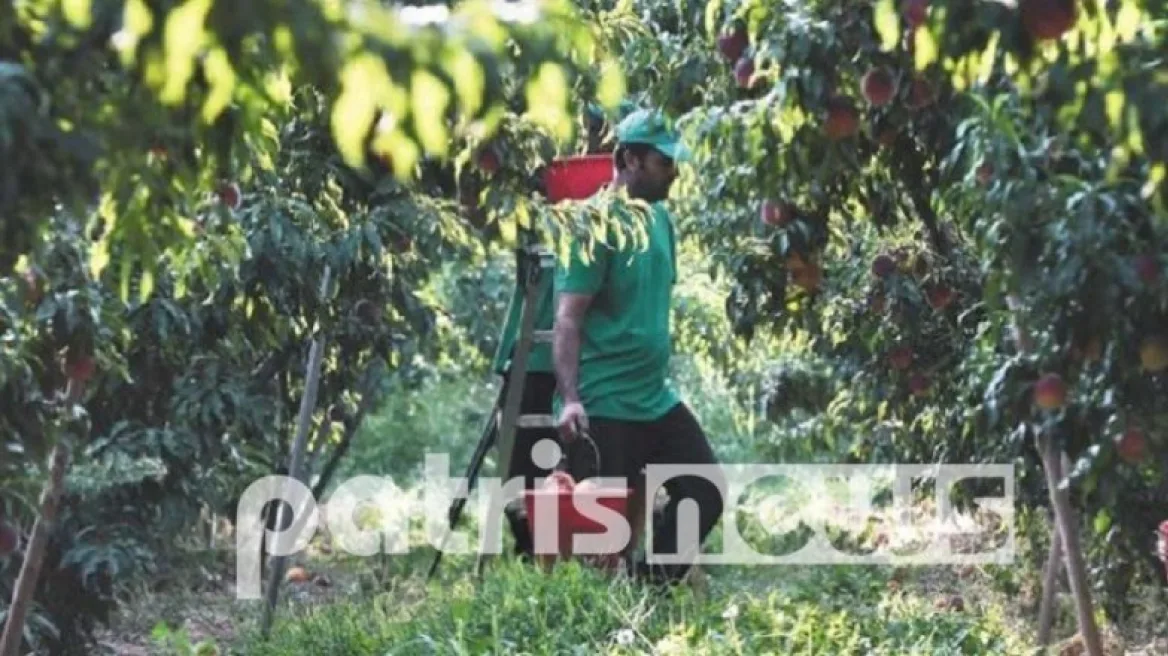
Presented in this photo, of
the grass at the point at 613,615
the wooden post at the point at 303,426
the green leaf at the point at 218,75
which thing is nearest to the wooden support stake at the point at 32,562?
the grass at the point at 613,615

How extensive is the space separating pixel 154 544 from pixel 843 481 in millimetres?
5359

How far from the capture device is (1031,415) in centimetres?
389

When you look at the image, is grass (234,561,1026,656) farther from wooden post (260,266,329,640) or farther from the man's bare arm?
the man's bare arm

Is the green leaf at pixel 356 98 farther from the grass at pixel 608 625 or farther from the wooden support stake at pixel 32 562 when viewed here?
the grass at pixel 608 625

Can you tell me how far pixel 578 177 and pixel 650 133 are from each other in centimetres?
36

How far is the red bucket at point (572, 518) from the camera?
521 cm

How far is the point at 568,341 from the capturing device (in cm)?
568

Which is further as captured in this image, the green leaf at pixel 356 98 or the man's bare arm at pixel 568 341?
the man's bare arm at pixel 568 341

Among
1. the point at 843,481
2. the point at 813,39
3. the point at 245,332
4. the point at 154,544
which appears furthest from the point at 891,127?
the point at 843,481

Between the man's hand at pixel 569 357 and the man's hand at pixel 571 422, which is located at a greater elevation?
the man's hand at pixel 569 357

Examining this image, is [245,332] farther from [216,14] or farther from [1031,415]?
[216,14]

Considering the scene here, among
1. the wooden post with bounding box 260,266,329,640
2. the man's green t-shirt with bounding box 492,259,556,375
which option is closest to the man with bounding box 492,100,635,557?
the man's green t-shirt with bounding box 492,259,556,375

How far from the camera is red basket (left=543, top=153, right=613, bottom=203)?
5.81 metres

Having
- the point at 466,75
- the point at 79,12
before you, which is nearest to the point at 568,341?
the point at 79,12
